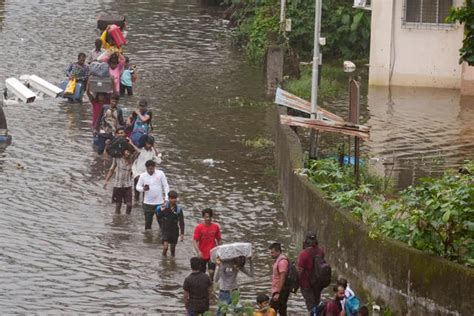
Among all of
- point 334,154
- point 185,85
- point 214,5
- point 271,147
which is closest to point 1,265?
point 334,154

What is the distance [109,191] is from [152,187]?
2.90m

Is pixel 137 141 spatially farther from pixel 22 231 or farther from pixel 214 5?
pixel 214 5

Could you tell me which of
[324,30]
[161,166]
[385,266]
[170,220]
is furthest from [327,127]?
[324,30]

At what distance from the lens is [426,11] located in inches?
1270

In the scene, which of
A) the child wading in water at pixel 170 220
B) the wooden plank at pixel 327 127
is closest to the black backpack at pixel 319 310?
the child wading in water at pixel 170 220

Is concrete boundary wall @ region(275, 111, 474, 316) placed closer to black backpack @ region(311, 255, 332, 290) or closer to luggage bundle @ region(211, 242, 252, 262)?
black backpack @ region(311, 255, 332, 290)

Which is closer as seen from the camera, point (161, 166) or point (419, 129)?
point (161, 166)

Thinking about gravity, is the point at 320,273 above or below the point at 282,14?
below

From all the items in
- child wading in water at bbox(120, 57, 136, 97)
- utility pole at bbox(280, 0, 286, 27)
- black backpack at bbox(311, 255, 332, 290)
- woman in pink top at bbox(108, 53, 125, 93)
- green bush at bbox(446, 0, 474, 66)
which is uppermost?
green bush at bbox(446, 0, 474, 66)

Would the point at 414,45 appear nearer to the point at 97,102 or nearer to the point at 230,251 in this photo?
the point at 97,102

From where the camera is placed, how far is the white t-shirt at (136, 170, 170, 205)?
20.5 m

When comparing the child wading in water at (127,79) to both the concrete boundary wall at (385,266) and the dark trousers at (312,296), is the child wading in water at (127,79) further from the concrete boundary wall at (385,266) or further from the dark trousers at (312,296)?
the dark trousers at (312,296)

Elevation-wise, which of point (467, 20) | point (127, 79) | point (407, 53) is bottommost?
point (127, 79)

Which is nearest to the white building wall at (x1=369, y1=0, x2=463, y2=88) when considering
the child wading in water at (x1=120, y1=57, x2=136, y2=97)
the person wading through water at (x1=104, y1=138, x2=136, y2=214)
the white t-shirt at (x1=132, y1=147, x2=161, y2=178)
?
the child wading in water at (x1=120, y1=57, x2=136, y2=97)
